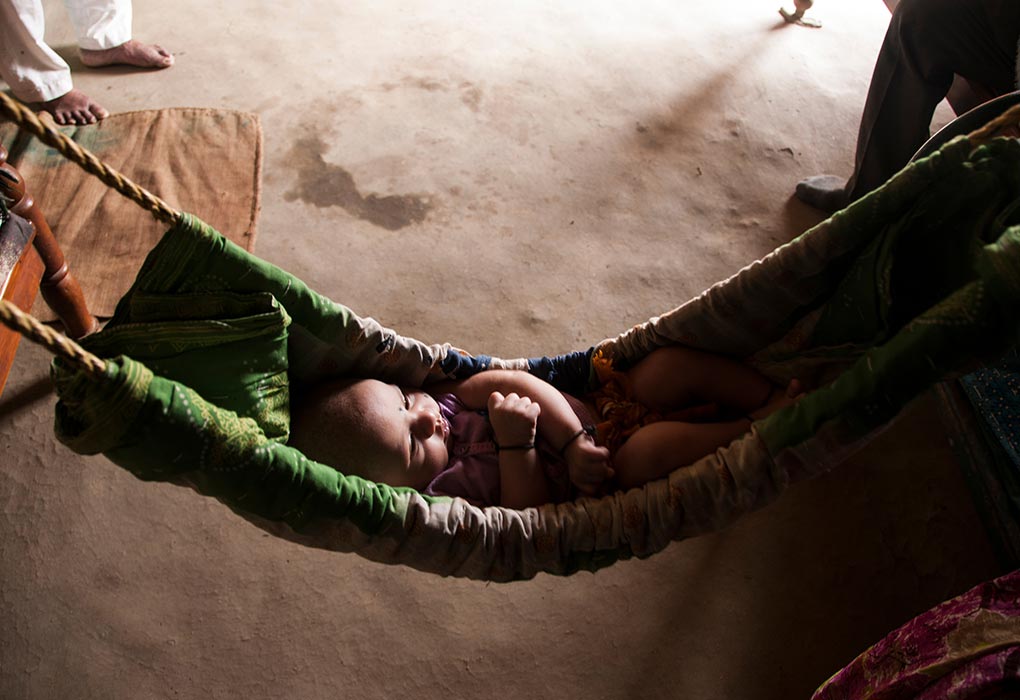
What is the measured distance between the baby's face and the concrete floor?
1.10ft

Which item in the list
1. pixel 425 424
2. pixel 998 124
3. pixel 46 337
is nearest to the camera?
pixel 46 337

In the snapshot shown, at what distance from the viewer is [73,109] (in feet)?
7.26

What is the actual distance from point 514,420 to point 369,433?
9.1 inches

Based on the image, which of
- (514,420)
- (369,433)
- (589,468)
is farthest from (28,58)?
(589,468)

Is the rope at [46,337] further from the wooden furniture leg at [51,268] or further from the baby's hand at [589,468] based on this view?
the wooden furniture leg at [51,268]

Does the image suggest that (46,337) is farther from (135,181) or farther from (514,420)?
(135,181)

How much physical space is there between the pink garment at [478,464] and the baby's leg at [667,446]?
0.36 ft

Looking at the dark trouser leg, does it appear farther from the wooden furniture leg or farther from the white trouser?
the white trouser

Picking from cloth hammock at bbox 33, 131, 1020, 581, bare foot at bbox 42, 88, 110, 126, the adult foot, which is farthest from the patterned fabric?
bare foot at bbox 42, 88, 110, 126

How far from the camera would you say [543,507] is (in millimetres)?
1080

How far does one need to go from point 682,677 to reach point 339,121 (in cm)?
185

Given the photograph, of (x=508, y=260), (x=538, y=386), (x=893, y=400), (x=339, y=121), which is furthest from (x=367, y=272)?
(x=893, y=400)

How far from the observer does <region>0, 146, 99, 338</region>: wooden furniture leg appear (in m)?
1.36

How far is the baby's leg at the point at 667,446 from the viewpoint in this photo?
1135 mm
